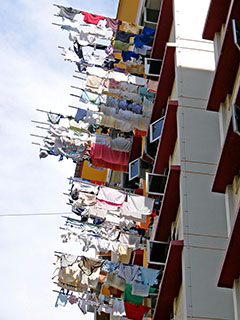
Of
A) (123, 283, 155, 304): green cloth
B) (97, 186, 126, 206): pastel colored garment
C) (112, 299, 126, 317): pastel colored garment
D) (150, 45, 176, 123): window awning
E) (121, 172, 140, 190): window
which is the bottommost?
(112, 299, 126, 317): pastel colored garment

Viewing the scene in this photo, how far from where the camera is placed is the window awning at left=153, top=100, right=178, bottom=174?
653 inches

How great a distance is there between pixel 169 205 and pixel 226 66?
428cm

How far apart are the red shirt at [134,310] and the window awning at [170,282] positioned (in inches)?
61.9

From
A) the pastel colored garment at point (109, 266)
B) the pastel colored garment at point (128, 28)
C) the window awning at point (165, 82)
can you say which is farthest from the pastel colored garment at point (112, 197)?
the pastel colored garment at point (128, 28)

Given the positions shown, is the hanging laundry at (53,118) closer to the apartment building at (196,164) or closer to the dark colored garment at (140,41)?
the apartment building at (196,164)

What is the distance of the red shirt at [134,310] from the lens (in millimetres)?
17109

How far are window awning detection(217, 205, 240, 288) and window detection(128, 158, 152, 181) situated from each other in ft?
27.4

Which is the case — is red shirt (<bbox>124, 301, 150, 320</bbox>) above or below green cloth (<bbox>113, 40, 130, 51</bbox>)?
below

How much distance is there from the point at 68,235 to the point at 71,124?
351 cm

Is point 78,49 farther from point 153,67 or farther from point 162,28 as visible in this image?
point 162,28

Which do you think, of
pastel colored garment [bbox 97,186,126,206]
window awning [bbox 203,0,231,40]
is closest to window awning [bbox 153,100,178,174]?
pastel colored garment [bbox 97,186,126,206]

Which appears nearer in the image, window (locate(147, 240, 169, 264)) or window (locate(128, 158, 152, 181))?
window (locate(147, 240, 169, 264))

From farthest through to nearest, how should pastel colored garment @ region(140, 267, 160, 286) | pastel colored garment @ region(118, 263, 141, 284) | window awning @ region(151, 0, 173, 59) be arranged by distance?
window awning @ region(151, 0, 173, 59)
pastel colored garment @ region(118, 263, 141, 284)
pastel colored garment @ region(140, 267, 160, 286)

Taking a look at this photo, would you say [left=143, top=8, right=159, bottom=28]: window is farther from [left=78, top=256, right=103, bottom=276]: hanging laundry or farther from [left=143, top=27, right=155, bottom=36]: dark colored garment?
[left=78, top=256, right=103, bottom=276]: hanging laundry
